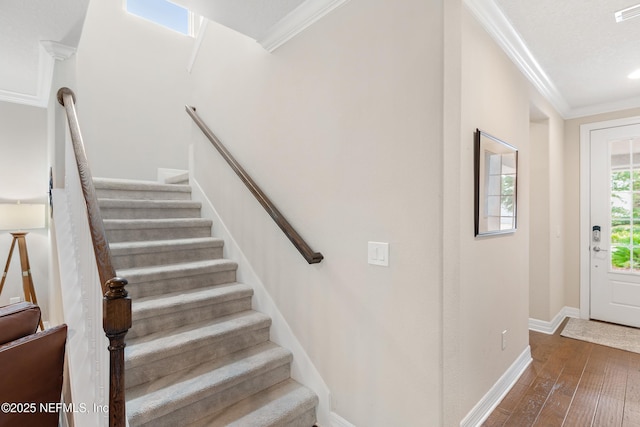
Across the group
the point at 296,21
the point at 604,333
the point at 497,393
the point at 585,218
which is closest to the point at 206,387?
the point at 497,393

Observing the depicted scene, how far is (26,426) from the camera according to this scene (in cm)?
154

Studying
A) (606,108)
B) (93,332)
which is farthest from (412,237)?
(606,108)

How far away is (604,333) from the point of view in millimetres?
3381

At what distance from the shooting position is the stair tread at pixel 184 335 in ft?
5.83

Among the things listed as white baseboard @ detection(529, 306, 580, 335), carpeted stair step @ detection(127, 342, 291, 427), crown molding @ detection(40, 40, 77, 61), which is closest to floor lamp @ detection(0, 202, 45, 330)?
crown molding @ detection(40, 40, 77, 61)

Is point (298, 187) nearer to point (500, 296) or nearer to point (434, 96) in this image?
point (434, 96)

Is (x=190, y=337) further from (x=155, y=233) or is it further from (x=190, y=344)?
(x=155, y=233)

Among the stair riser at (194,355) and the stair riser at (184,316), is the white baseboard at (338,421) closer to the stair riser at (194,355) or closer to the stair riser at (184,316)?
the stair riser at (194,355)

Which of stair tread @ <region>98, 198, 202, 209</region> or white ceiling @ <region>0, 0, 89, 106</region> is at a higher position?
white ceiling @ <region>0, 0, 89, 106</region>

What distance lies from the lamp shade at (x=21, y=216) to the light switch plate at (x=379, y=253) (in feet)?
12.1

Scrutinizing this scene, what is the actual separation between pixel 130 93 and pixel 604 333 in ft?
19.7

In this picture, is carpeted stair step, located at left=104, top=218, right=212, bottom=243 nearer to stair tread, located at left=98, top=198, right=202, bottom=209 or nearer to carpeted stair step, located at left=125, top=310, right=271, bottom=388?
stair tread, located at left=98, top=198, right=202, bottom=209

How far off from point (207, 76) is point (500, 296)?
3285mm

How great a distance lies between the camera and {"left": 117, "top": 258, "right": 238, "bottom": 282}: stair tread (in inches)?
86.7
